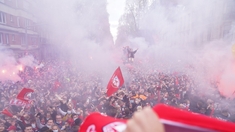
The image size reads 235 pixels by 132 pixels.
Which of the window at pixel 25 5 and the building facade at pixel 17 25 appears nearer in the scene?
the building facade at pixel 17 25

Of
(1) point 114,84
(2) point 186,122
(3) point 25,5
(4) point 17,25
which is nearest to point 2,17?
(4) point 17,25

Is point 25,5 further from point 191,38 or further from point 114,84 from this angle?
point 114,84

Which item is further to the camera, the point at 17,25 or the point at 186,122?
the point at 17,25

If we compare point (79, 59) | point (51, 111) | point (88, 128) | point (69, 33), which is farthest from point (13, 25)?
point (88, 128)

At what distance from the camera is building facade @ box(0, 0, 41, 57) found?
2361 centimetres

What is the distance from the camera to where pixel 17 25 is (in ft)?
89.6

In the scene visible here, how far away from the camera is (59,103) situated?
713 cm

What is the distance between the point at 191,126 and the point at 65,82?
12448 millimetres

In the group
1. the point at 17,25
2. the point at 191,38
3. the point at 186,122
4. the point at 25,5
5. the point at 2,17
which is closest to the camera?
the point at 186,122

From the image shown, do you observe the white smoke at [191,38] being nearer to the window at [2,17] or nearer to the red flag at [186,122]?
the red flag at [186,122]

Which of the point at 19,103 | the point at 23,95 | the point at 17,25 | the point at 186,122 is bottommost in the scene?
the point at 19,103

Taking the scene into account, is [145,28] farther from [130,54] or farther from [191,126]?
[191,126]

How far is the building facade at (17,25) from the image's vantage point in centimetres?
2361

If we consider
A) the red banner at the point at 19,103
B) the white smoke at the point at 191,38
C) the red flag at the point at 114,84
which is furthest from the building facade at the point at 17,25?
the red flag at the point at 114,84
